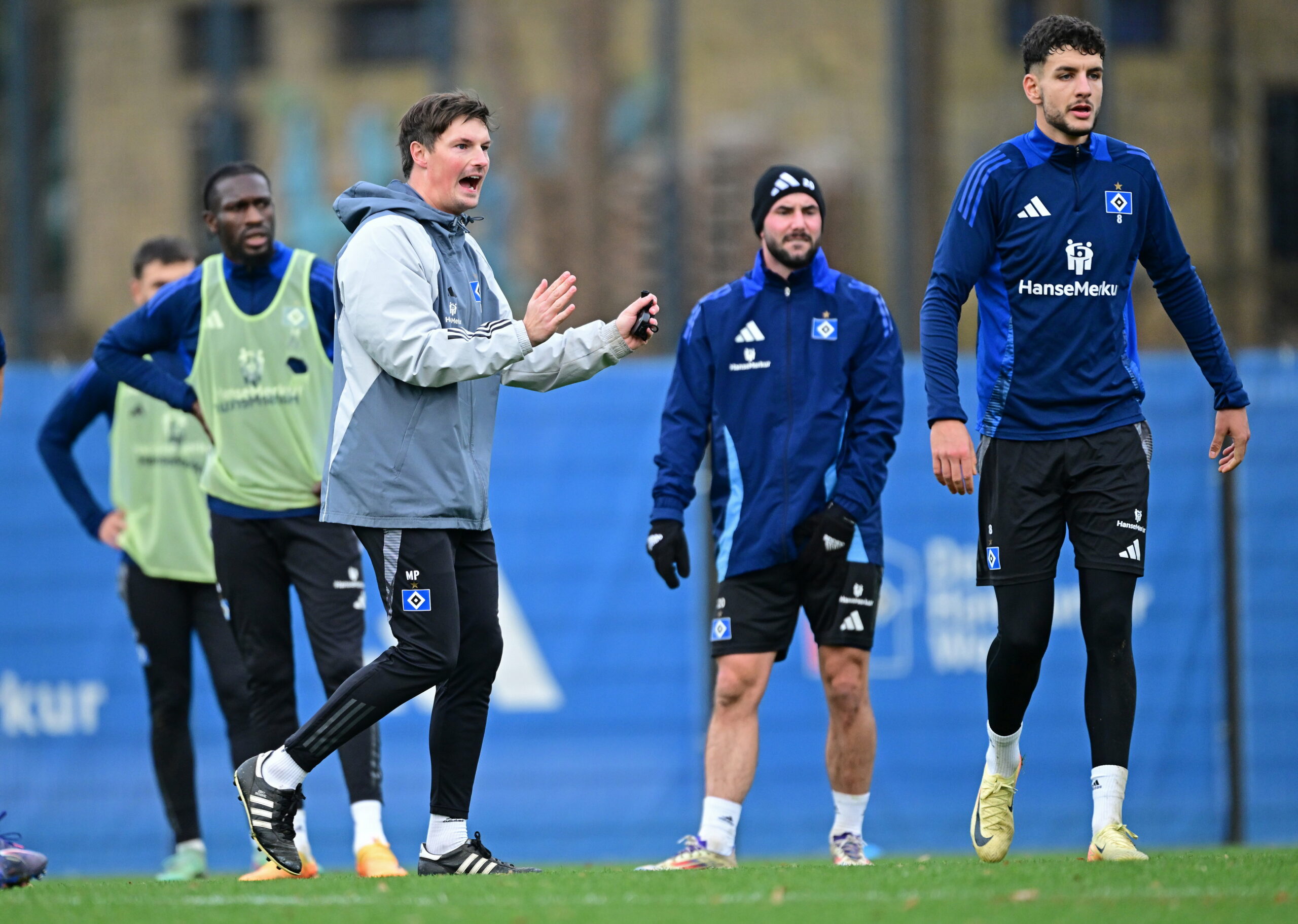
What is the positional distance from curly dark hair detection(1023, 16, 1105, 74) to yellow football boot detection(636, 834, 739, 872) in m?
2.74

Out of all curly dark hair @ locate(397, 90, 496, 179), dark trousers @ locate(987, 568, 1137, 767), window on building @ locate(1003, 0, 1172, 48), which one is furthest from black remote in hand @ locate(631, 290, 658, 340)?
window on building @ locate(1003, 0, 1172, 48)

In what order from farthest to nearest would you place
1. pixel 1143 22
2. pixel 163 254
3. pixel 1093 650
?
pixel 1143 22, pixel 163 254, pixel 1093 650

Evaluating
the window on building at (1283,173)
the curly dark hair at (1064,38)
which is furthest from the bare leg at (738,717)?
the window on building at (1283,173)

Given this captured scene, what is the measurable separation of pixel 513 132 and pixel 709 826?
11.1 m

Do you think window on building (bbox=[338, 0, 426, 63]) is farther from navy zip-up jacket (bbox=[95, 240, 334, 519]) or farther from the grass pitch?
the grass pitch

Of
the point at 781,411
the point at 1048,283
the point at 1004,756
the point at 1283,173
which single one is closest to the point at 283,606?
the point at 781,411

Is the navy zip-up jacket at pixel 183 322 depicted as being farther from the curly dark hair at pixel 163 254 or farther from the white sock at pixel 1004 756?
the white sock at pixel 1004 756

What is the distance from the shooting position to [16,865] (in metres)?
5.43

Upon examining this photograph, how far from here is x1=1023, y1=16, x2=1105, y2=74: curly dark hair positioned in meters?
5.35

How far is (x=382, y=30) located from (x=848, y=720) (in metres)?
10.8

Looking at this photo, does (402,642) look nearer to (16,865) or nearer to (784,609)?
(16,865)

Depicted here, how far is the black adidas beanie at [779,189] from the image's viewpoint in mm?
6410

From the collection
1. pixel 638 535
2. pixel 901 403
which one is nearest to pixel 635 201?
pixel 638 535

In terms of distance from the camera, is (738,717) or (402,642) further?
(738,717)
